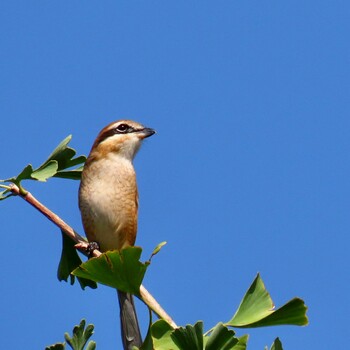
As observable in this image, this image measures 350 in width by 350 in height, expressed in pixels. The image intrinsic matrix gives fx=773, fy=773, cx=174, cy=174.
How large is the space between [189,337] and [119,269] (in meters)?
0.62

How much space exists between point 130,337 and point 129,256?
1.16m

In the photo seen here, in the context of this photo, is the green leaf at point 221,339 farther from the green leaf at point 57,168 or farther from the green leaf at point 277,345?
the green leaf at point 57,168

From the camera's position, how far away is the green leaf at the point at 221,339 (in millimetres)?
2914

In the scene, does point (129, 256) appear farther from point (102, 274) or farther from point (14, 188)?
point (14, 188)

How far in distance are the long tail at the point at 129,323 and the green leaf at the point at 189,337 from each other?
139cm

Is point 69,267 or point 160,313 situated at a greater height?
point 69,267

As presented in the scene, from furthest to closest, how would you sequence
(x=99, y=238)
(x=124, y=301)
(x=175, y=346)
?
1. (x=99, y=238)
2. (x=124, y=301)
3. (x=175, y=346)

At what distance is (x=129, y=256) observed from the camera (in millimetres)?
3344

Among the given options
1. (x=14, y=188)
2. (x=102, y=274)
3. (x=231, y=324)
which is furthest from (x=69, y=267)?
(x=231, y=324)

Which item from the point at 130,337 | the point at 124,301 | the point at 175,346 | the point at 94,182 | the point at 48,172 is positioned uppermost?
the point at 94,182

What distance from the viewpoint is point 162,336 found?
299 cm

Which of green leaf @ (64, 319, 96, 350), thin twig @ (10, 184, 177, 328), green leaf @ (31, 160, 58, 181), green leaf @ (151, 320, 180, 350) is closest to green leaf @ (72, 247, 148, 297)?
thin twig @ (10, 184, 177, 328)

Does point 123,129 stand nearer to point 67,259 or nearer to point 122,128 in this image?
point 122,128

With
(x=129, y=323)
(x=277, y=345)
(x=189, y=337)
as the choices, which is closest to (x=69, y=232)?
(x=129, y=323)
